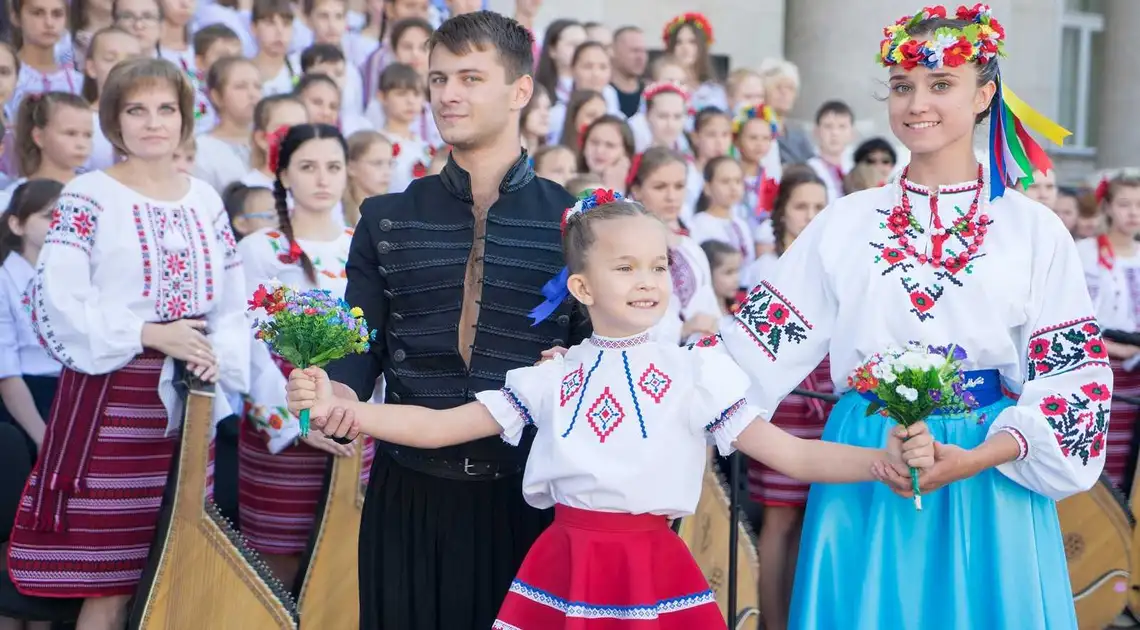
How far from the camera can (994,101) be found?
3.26m

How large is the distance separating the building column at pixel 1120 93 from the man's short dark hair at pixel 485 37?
39.6 feet

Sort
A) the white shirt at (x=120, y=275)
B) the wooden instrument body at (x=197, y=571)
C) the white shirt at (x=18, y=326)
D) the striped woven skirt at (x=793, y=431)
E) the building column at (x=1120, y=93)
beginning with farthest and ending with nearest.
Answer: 1. the building column at (x=1120, y=93)
2. the white shirt at (x=18, y=326)
3. the striped woven skirt at (x=793, y=431)
4. the white shirt at (x=120, y=275)
5. the wooden instrument body at (x=197, y=571)

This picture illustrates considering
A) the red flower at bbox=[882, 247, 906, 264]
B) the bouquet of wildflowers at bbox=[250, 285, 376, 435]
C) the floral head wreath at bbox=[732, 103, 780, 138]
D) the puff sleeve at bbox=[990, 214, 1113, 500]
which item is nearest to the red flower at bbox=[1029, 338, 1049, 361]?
the puff sleeve at bbox=[990, 214, 1113, 500]

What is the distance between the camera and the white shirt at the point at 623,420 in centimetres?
294

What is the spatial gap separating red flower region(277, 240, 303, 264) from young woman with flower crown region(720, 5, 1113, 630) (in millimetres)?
2266

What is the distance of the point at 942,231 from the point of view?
10.2 ft

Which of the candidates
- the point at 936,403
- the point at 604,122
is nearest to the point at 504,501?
the point at 936,403

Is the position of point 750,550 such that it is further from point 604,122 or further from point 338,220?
point 604,122

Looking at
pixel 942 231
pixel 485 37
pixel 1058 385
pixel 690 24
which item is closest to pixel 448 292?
pixel 485 37

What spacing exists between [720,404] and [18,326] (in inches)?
131

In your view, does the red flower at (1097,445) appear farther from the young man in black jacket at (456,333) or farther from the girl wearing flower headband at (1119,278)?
the girl wearing flower headband at (1119,278)

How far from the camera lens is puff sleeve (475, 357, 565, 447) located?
3.04m

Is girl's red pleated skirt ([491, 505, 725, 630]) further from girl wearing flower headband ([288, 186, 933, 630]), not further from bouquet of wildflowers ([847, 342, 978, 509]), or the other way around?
bouquet of wildflowers ([847, 342, 978, 509])

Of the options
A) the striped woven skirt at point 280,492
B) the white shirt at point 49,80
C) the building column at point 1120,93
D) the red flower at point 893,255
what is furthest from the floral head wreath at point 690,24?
the red flower at point 893,255
